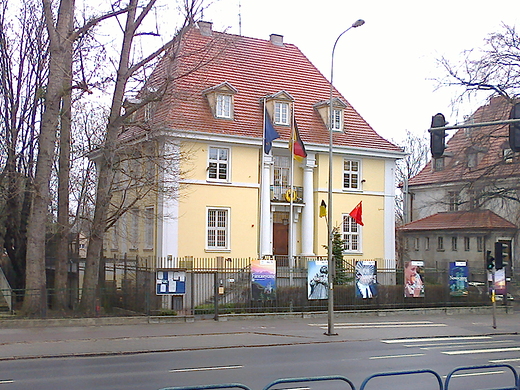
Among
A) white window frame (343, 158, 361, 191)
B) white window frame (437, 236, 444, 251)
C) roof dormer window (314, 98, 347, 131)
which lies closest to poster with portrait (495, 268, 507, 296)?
white window frame (343, 158, 361, 191)

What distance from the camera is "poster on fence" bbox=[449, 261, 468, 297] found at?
112 feet

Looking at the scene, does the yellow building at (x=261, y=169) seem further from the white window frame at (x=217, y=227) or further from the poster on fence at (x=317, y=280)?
the poster on fence at (x=317, y=280)

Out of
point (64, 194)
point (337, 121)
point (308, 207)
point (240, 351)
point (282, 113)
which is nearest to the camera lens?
point (240, 351)

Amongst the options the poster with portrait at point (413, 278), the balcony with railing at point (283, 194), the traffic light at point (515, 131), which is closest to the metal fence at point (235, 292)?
the poster with portrait at point (413, 278)

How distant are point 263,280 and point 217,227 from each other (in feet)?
30.5

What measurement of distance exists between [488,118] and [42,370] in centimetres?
2336

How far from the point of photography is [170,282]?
88.9ft

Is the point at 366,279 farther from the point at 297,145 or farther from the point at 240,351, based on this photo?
the point at 240,351

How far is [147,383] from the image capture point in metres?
13.2

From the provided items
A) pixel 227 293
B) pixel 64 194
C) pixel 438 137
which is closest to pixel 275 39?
pixel 227 293

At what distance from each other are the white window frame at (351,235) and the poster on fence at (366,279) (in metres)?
10.2

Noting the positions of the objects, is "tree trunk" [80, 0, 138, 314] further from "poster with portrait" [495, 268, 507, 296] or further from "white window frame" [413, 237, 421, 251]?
"white window frame" [413, 237, 421, 251]

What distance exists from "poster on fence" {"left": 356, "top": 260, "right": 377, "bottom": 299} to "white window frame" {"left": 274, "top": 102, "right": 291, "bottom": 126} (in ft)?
41.0

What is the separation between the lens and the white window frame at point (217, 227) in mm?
37500
